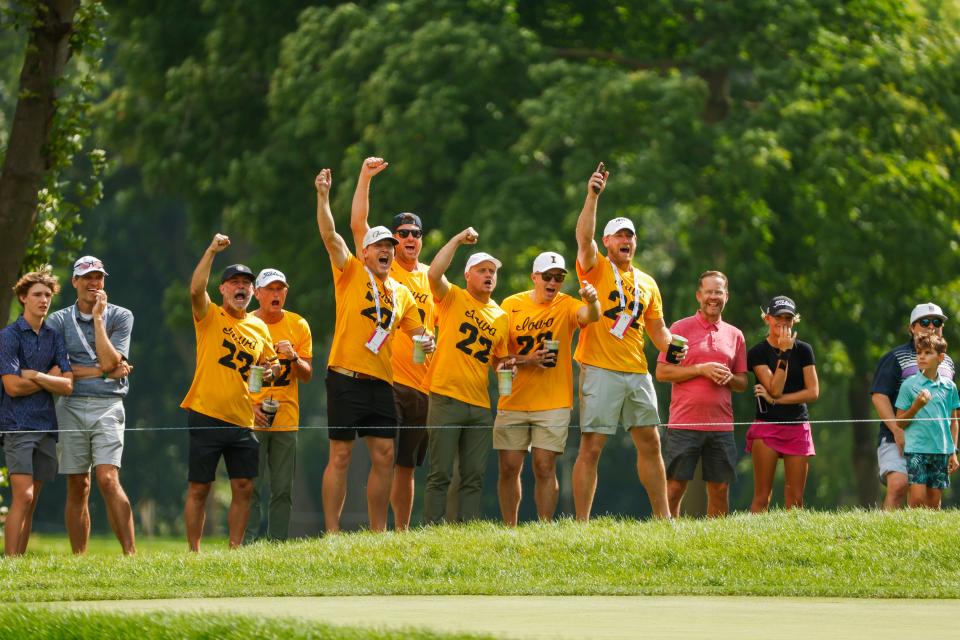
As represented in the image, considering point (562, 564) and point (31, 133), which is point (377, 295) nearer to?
point (562, 564)

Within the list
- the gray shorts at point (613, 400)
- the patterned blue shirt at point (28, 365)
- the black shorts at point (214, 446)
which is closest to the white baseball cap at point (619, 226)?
the gray shorts at point (613, 400)

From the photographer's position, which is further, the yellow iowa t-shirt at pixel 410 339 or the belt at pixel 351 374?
the yellow iowa t-shirt at pixel 410 339

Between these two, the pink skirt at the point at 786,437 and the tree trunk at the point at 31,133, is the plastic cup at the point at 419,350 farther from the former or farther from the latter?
the tree trunk at the point at 31,133

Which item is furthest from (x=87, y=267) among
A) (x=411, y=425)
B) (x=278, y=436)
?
(x=411, y=425)

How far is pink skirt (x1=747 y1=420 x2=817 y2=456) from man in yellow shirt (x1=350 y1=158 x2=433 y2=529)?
2593mm

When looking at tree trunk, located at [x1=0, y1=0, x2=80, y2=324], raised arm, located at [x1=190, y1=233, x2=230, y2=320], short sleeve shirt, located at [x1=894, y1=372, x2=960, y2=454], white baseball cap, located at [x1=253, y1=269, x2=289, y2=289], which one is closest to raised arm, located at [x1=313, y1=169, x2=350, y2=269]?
raised arm, located at [x1=190, y1=233, x2=230, y2=320]

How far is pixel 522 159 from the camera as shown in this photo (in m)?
23.8

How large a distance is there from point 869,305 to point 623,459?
26.8 meters

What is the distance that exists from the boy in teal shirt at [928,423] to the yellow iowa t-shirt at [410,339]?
3.63 m

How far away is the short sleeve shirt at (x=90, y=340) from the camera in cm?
1239

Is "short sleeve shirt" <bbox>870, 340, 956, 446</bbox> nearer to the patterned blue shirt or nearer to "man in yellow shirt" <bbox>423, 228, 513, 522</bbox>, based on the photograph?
"man in yellow shirt" <bbox>423, 228, 513, 522</bbox>

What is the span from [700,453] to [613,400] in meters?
1.15

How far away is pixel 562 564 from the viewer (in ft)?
36.6

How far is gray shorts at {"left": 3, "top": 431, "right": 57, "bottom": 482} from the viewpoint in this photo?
12.1 metres
